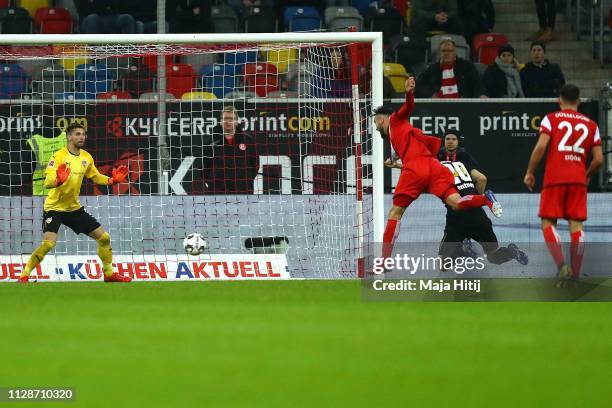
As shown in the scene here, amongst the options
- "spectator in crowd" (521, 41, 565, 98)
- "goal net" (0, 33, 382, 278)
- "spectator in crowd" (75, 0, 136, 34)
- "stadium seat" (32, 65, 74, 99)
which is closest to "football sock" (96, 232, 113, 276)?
"goal net" (0, 33, 382, 278)

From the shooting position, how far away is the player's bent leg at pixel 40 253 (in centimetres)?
1287

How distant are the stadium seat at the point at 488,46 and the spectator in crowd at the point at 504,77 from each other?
1.52 m

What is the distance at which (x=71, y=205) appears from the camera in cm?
1307

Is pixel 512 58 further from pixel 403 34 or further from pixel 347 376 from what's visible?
pixel 347 376

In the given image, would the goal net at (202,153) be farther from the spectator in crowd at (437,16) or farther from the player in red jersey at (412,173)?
the spectator in crowd at (437,16)

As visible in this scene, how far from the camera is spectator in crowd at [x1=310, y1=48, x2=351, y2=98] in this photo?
47.2ft

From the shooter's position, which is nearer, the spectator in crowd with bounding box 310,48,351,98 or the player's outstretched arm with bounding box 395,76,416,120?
the player's outstretched arm with bounding box 395,76,416,120

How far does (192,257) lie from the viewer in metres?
13.9

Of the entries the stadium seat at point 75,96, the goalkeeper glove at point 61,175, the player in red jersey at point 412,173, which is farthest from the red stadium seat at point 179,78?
the player in red jersey at point 412,173

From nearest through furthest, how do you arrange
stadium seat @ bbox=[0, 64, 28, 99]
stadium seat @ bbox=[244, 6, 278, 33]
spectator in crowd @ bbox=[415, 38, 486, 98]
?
stadium seat @ bbox=[0, 64, 28, 99], spectator in crowd @ bbox=[415, 38, 486, 98], stadium seat @ bbox=[244, 6, 278, 33]

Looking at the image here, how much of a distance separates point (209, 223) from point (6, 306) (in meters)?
4.04

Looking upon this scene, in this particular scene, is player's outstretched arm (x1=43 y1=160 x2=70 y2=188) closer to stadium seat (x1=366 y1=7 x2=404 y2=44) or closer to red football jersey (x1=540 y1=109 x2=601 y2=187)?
red football jersey (x1=540 y1=109 x2=601 y2=187)

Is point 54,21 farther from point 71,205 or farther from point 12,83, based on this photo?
point 71,205

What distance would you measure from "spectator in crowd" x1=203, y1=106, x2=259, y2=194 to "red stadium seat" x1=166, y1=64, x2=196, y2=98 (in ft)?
4.26
